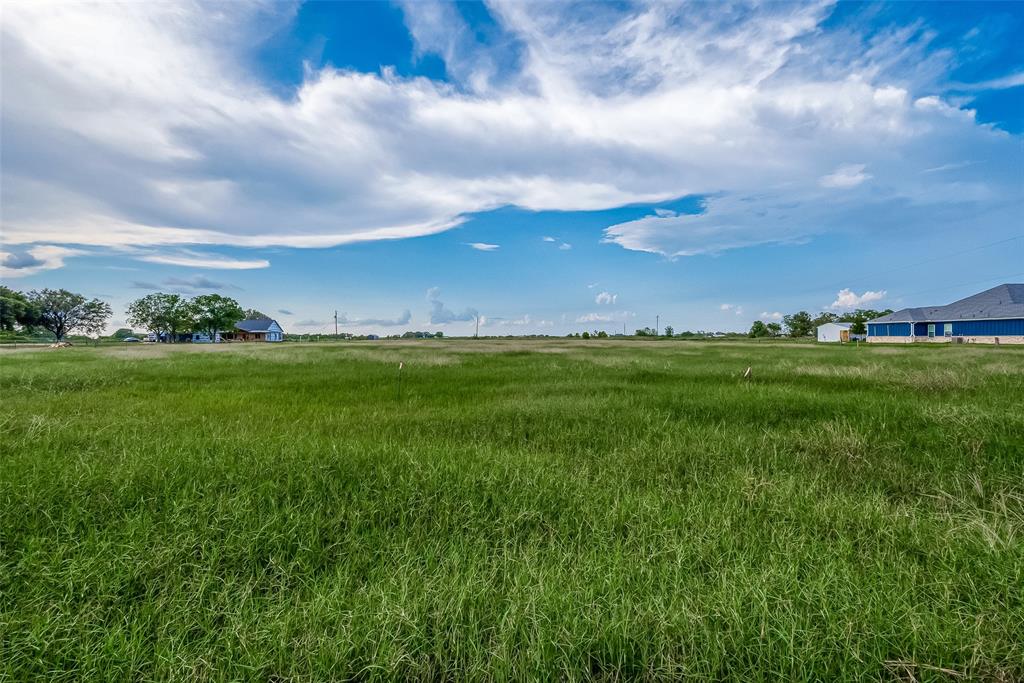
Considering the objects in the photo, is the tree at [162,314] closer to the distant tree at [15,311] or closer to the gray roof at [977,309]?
the distant tree at [15,311]

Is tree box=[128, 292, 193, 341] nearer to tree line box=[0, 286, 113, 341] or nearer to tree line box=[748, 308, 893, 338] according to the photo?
tree line box=[0, 286, 113, 341]

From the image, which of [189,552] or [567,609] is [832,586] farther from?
[189,552]

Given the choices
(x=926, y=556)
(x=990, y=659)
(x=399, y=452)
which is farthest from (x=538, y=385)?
(x=990, y=659)

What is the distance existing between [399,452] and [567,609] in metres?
3.22

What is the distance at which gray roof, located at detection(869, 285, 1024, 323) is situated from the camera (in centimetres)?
5122

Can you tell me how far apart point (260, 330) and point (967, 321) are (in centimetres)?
13186

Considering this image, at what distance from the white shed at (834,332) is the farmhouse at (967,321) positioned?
4.52 metres

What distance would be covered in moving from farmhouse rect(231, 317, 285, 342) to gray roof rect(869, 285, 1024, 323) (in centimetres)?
12628

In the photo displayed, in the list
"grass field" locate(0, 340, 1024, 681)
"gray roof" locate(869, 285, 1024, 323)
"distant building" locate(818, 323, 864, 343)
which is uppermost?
"gray roof" locate(869, 285, 1024, 323)

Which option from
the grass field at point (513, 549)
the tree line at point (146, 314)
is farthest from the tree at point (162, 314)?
the grass field at point (513, 549)

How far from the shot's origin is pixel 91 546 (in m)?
3.32

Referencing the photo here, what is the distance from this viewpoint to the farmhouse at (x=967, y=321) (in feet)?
161

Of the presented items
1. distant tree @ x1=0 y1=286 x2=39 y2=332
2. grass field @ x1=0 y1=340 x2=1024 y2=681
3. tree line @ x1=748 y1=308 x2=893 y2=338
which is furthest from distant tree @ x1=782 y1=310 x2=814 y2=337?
distant tree @ x1=0 y1=286 x2=39 y2=332

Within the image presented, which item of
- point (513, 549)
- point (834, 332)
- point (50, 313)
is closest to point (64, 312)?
point (50, 313)
